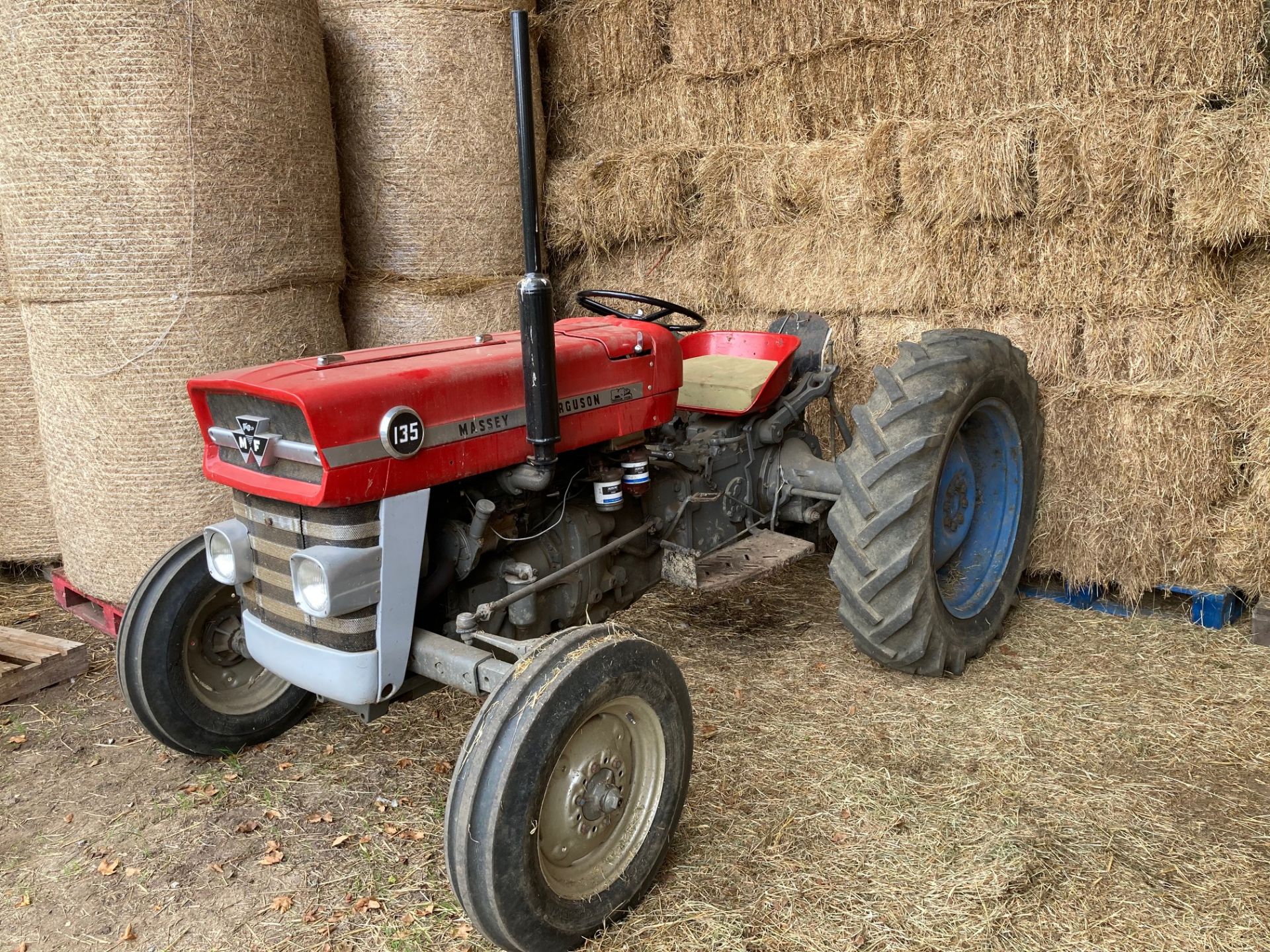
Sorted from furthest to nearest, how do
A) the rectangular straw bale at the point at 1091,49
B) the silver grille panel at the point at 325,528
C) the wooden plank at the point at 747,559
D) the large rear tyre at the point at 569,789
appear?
the wooden plank at the point at 747,559 < the rectangular straw bale at the point at 1091,49 < the silver grille panel at the point at 325,528 < the large rear tyre at the point at 569,789

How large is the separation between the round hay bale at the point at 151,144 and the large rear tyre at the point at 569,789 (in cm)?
239

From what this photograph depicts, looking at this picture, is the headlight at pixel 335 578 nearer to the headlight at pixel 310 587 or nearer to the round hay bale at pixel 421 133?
the headlight at pixel 310 587

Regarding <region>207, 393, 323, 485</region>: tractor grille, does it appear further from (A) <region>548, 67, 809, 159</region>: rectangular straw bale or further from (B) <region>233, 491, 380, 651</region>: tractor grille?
(A) <region>548, 67, 809, 159</region>: rectangular straw bale

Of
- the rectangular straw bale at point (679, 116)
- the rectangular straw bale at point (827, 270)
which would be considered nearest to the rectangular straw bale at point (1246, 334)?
the rectangular straw bale at point (827, 270)

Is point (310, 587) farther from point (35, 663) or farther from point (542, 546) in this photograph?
point (35, 663)

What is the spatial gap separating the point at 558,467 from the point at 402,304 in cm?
205

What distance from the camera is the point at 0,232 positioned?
4.13m

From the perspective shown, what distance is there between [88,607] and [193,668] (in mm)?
1635

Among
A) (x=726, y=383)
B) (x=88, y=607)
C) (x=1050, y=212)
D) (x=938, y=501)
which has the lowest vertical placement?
(x=88, y=607)

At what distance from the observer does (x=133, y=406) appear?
11.9 feet

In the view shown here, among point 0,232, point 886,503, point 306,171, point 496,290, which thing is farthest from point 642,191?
point 0,232

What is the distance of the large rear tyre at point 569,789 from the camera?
75.7 inches

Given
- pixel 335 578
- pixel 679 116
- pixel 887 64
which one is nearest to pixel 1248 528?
pixel 887 64

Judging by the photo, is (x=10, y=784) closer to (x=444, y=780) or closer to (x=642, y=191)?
(x=444, y=780)
